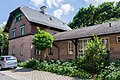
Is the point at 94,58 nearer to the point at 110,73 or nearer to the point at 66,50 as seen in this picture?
the point at 110,73

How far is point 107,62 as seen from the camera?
1276cm

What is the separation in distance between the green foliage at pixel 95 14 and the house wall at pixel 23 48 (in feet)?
57.6

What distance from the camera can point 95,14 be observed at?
39344mm

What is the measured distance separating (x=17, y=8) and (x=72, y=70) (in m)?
16.7

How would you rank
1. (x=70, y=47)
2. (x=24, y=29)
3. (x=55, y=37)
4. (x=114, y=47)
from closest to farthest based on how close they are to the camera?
(x=114, y=47), (x=70, y=47), (x=55, y=37), (x=24, y=29)

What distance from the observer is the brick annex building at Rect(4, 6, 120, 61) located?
15680 mm

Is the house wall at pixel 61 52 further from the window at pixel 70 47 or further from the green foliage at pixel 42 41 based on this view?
the green foliage at pixel 42 41

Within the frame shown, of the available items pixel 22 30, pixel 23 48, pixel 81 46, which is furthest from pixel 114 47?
pixel 22 30

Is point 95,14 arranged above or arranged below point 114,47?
above

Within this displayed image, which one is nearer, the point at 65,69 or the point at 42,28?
the point at 65,69

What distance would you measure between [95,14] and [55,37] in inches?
792

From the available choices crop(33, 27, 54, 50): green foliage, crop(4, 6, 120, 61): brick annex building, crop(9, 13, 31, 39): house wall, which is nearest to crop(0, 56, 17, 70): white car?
crop(33, 27, 54, 50): green foliage

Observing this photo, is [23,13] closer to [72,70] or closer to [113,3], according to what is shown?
[72,70]

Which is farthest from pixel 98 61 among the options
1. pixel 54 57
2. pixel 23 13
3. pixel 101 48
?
pixel 23 13
